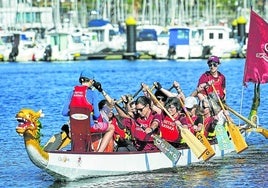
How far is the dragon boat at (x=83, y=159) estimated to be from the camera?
1947cm

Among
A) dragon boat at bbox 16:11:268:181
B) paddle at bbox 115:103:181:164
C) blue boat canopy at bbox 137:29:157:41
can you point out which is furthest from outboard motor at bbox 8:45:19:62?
paddle at bbox 115:103:181:164

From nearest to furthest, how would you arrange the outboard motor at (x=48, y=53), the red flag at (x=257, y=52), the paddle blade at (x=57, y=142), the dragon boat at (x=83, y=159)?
1. the dragon boat at (x=83, y=159)
2. the paddle blade at (x=57, y=142)
3. the red flag at (x=257, y=52)
4. the outboard motor at (x=48, y=53)

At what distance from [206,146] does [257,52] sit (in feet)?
17.0

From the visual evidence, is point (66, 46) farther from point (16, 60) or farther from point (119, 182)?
point (119, 182)

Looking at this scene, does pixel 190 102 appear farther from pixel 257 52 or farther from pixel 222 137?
pixel 257 52

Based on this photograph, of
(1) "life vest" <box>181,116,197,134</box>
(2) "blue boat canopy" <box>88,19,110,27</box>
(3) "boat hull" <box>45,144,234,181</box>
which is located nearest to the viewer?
(3) "boat hull" <box>45,144,234,181</box>

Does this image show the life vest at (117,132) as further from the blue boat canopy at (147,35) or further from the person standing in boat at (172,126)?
the blue boat canopy at (147,35)

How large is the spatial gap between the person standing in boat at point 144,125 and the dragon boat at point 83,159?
0.99 feet

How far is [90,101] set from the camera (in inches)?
788

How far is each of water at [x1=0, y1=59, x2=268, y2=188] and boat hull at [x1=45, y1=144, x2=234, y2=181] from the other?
17 cm

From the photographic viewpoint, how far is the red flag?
1072 inches

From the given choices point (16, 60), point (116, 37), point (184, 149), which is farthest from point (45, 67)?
point (184, 149)

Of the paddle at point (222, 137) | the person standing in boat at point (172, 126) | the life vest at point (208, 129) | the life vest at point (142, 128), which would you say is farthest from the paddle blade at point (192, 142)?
the life vest at point (208, 129)

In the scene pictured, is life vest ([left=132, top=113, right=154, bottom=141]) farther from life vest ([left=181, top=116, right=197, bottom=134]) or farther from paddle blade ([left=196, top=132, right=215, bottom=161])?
paddle blade ([left=196, top=132, right=215, bottom=161])
